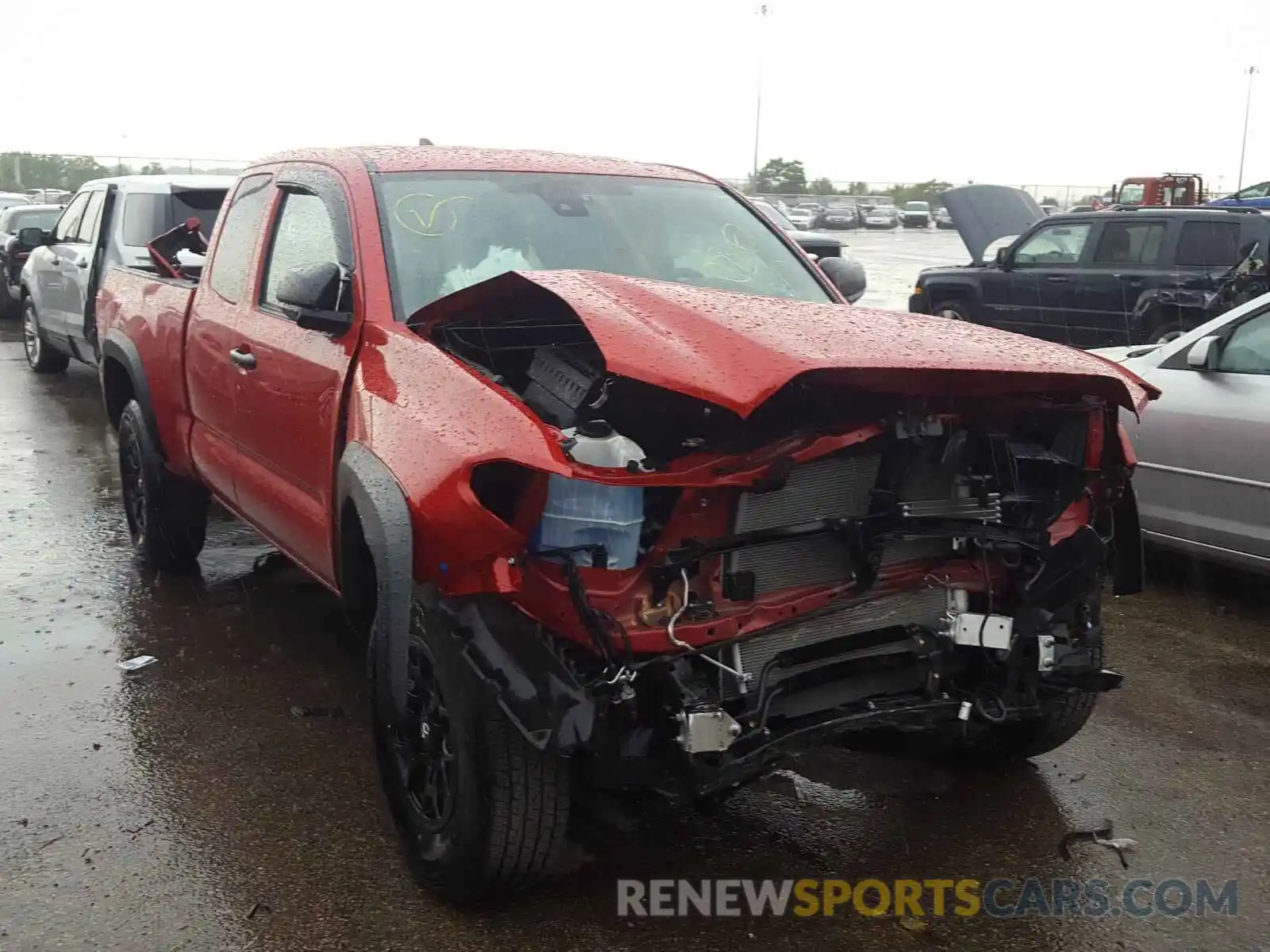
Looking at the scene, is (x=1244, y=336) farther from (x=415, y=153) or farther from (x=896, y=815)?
(x=415, y=153)

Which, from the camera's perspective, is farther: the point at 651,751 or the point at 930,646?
the point at 930,646

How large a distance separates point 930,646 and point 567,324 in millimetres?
1315

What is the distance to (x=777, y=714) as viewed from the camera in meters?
2.99

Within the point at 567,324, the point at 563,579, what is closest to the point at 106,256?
the point at 567,324

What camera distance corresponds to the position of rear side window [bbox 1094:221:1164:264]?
40.1 ft

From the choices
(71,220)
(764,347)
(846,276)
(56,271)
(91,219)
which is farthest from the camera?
(71,220)

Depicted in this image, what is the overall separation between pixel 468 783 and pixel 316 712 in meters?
1.68

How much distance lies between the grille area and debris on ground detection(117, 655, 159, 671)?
2.89 meters

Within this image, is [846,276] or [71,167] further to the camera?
[71,167]

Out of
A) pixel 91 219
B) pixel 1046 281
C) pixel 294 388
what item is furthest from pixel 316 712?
pixel 1046 281

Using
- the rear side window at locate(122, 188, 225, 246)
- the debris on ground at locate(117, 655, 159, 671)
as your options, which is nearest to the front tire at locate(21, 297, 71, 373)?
the rear side window at locate(122, 188, 225, 246)

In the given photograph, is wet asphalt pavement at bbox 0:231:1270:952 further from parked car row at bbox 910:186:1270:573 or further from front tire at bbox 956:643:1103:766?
parked car row at bbox 910:186:1270:573

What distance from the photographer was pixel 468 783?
2.93 metres

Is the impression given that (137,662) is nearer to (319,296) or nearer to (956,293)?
(319,296)
